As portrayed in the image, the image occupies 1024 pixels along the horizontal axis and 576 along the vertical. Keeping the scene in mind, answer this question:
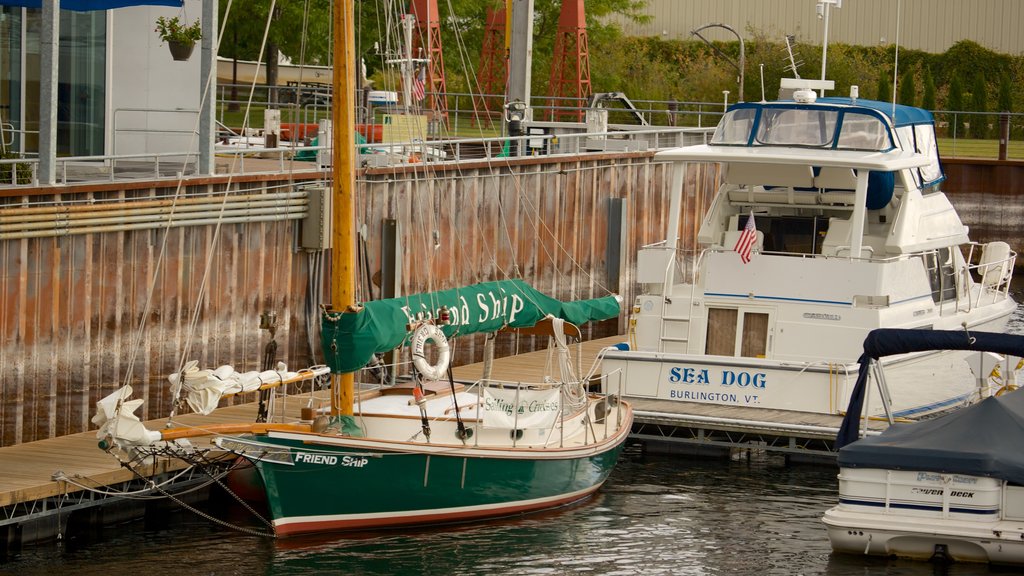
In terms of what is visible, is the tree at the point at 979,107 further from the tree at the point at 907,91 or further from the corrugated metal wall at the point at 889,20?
the corrugated metal wall at the point at 889,20

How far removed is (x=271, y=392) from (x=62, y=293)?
121 inches

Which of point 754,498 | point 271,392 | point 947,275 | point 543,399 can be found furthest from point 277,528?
point 947,275

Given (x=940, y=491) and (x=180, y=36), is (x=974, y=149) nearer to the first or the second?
(x=180, y=36)

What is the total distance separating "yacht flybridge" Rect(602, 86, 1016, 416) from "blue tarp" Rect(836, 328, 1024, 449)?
2.99m

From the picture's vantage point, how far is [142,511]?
60.0 ft

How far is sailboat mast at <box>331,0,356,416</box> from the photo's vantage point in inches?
682

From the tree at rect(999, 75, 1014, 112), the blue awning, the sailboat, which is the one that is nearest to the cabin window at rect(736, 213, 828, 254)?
the sailboat

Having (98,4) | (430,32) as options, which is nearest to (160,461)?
(98,4)

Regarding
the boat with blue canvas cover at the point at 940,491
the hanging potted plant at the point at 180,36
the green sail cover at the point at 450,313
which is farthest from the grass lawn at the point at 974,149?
the boat with blue canvas cover at the point at 940,491

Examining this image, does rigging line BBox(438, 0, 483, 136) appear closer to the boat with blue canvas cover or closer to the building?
the building

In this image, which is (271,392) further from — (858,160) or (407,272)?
(858,160)

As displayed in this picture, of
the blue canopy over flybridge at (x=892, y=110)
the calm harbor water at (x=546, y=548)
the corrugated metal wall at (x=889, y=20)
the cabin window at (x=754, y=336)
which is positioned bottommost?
the calm harbor water at (x=546, y=548)

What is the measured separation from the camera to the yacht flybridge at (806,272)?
2189cm

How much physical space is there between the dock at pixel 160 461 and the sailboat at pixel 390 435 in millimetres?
807
